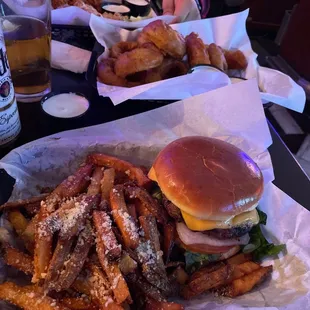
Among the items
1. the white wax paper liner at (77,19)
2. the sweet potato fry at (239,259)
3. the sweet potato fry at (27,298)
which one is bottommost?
the sweet potato fry at (239,259)

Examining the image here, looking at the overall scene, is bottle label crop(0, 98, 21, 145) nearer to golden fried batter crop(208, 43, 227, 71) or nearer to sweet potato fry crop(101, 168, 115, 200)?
sweet potato fry crop(101, 168, 115, 200)

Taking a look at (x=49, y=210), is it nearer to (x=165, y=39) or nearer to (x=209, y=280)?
(x=209, y=280)

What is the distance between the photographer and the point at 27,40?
1.75 meters

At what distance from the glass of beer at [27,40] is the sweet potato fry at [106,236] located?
2.96ft

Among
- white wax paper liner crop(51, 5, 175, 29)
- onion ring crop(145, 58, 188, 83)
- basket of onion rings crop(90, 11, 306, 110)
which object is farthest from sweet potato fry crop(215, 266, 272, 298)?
white wax paper liner crop(51, 5, 175, 29)

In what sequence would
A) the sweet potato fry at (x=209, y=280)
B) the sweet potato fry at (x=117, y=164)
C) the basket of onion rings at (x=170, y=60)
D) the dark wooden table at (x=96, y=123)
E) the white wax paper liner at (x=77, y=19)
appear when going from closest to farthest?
the sweet potato fry at (x=209, y=280) < the sweet potato fry at (x=117, y=164) < the dark wooden table at (x=96, y=123) < the basket of onion rings at (x=170, y=60) < the white wax paper liner at (x=77, y=19)

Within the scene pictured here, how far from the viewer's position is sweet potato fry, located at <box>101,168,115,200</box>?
1.39m

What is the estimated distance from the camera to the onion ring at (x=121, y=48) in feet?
7.18

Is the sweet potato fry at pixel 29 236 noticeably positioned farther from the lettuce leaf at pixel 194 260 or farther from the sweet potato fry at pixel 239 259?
the sweet potato fry at pixel 239 259

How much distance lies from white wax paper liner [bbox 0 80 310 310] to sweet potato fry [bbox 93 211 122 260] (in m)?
0.35

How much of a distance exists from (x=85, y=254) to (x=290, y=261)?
75cm

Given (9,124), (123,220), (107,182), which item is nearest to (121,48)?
(9,124)

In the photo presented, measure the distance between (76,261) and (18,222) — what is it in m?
0.29

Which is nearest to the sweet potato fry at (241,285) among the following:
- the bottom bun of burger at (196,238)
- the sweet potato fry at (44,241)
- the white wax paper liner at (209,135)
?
the white wax paper liner at (209,135)
